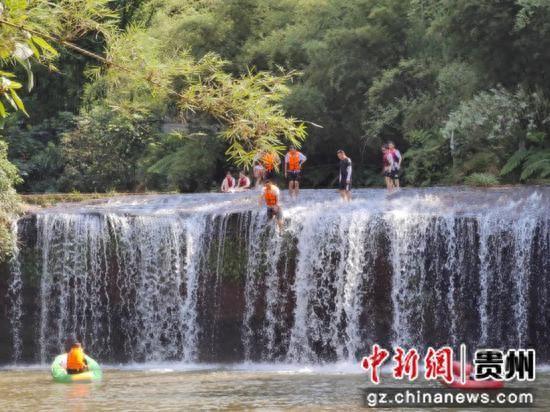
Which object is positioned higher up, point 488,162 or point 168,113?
point 168,113

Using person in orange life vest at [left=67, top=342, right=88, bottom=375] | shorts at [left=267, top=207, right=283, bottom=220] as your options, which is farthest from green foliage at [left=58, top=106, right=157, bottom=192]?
person in orange life vest at [left=67, top=342, right=88, bottom=375]

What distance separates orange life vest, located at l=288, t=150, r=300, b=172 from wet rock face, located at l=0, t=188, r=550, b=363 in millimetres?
790

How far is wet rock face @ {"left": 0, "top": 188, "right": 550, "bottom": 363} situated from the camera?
22.3m

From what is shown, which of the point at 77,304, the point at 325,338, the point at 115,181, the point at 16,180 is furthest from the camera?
the point at 115,181

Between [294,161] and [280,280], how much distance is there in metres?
2.99

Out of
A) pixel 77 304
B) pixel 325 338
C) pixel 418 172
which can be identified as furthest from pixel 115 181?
pixel 325 338

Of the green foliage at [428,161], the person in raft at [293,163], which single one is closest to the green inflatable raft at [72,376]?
the person in raft at [293,163]

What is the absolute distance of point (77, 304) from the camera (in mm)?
24766

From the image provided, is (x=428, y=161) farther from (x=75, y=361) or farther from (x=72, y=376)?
(x=72, y=376)

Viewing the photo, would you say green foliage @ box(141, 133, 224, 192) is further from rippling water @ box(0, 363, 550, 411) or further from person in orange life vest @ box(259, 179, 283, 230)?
rippling water @ box(0, 363, 550, 411)

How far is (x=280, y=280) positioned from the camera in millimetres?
23703

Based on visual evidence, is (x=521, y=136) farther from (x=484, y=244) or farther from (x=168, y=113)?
(x=168, y=113)

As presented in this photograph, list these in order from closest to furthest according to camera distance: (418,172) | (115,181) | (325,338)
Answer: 1. (325,338)
2. (418,172)
3. (115,181)

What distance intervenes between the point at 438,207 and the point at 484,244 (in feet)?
5.16
